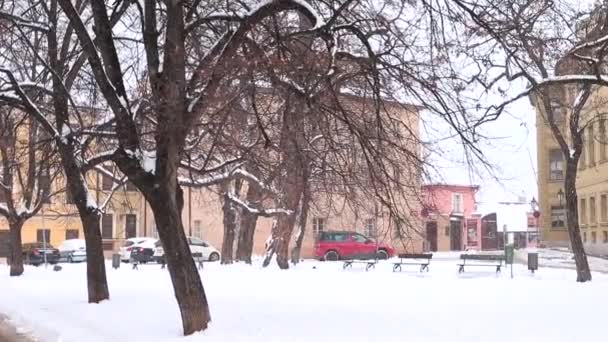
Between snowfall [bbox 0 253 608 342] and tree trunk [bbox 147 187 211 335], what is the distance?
0.30m

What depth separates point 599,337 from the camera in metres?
10.6

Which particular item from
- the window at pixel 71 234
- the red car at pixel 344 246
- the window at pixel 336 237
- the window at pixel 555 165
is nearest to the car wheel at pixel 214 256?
the red car at pixel 344 246

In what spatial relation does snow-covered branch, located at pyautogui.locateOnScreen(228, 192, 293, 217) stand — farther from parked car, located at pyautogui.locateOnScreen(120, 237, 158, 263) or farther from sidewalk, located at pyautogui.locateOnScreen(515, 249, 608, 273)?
parked car, located at pyautogui.locateOnScreen(120, 237, 158, 263)

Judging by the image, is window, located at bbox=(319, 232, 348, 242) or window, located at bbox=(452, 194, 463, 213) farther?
window, located at bbox=(452, 194, 463, 213)

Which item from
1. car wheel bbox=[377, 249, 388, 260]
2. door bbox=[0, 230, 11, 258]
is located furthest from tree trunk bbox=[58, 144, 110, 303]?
door bbox=[0, 230, 11, 258]

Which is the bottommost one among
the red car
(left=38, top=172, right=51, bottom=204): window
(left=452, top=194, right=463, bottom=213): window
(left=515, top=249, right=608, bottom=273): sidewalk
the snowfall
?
the snowfall

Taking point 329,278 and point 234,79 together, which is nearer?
point 234,79

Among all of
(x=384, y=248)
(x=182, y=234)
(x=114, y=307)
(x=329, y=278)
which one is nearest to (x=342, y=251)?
(x=384, y=248)

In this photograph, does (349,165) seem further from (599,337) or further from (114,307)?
A: (114,307)

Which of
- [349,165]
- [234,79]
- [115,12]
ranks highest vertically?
[115,12]

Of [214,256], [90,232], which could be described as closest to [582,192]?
[214,256]

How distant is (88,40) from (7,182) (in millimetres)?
14393

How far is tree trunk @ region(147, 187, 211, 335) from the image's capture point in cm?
1143

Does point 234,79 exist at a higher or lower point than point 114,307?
higher
